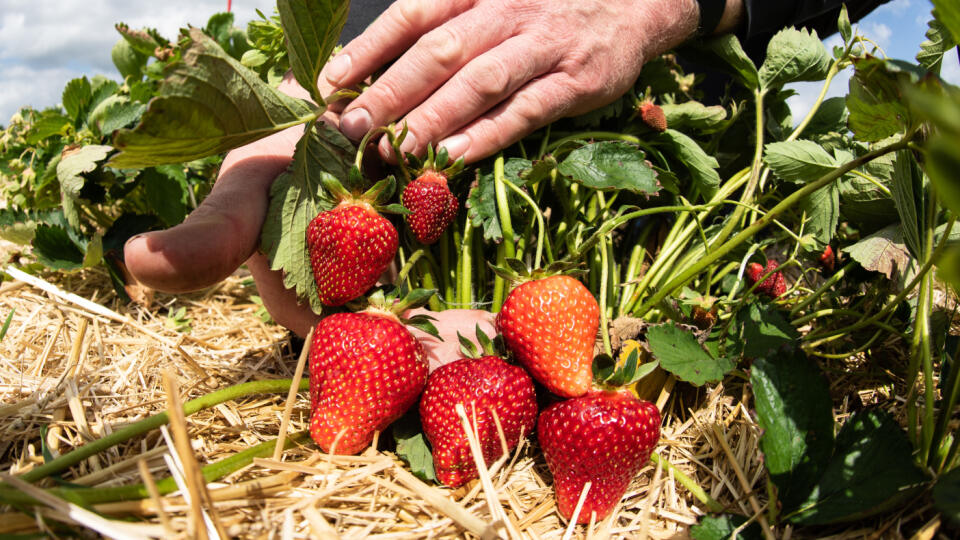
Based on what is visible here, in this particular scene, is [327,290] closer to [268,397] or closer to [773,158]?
[268,397]

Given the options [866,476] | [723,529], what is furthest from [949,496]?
[723,529]

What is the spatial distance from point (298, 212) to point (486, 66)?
37 centimetres

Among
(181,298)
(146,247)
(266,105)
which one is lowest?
(181,298)

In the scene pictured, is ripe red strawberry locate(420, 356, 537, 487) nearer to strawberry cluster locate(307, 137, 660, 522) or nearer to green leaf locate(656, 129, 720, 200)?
strawberry cluster locate(307, 137, 660, 522)

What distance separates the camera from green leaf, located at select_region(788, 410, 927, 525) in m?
0.53

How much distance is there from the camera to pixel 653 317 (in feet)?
3.01

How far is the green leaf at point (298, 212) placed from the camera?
77 centimetres

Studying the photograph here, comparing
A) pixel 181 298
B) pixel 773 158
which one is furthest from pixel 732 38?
pixel 181 298

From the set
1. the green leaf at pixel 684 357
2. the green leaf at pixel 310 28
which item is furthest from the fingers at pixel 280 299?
the green leaf at pixel 684 357

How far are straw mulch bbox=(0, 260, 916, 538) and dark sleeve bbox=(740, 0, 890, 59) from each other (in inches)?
29.1

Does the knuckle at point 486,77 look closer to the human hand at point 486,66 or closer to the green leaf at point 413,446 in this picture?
the human hand at point 486,66

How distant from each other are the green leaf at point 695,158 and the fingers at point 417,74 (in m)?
0.36

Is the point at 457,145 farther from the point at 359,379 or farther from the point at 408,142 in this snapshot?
the point at 359,379

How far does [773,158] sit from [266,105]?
723 millimetres
